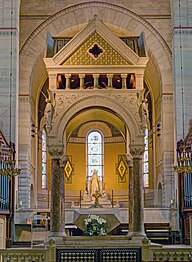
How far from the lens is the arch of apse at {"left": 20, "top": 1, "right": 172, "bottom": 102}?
93.6ft

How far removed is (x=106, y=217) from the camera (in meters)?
18.0

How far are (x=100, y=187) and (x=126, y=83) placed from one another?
14274 mm

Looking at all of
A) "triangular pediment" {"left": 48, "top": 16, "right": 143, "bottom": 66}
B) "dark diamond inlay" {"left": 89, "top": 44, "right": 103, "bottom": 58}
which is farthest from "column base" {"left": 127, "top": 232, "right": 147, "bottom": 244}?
"dark diamond inlay" {"left": 89, "top": 44, "right": 103, "bottom": 58}

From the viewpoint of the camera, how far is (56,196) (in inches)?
675

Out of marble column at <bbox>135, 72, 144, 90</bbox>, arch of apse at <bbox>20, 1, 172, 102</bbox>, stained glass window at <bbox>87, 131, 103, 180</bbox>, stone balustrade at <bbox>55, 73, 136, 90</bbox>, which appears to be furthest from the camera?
stained glass window at <bbox>87, 131, 103, 180</bbox>

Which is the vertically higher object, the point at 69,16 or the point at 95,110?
the point at 69,16

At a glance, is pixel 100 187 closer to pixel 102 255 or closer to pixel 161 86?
pixel 161 86

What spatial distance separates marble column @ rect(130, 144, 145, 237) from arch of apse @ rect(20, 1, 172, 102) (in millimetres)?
11539

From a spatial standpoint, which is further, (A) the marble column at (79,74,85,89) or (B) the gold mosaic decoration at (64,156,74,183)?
(B) the gold mosaic decoration at (64,156,74,183)

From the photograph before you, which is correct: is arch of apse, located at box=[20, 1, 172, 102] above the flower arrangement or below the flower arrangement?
above

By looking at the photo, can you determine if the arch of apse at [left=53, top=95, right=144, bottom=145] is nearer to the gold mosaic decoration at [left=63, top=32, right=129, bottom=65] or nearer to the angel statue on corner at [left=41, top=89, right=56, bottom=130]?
the angel statue on corner at [left=41, top=89, right=56, bottom=130]

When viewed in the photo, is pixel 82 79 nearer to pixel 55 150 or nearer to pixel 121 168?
pixel 55 150

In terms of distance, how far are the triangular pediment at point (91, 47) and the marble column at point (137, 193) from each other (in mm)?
2597

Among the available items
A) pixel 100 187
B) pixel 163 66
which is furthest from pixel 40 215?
pixel 163 66
